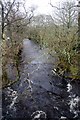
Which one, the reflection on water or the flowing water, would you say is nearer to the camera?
the reflection on water

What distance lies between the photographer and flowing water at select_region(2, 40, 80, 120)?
8258mm

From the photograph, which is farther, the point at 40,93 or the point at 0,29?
the point at 0,29

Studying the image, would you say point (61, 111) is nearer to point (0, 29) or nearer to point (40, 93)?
point (40, 93)

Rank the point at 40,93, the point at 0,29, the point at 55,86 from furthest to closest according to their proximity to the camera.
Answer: the point at 0,29
the point at 55,86
the point at 40,93

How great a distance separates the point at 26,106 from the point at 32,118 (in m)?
1.03

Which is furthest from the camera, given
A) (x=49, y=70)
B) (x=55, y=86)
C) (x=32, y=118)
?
(x=49, y=70)

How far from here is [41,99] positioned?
971cm

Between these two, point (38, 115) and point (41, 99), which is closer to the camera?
point (38, 115)

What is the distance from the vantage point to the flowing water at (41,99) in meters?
8.26

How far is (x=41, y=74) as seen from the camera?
1380cm

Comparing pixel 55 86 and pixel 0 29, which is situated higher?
pixel 0 29

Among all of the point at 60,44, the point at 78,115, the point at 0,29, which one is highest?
the point at 0,29

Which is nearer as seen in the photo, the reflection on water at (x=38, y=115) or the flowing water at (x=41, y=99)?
the reflection on water at (x=38, y=115)

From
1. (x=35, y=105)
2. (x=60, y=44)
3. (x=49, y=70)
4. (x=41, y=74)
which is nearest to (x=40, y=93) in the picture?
(x=35, y=105)
